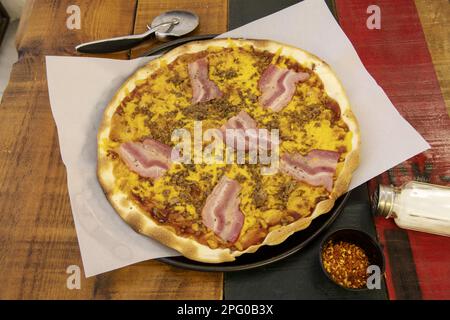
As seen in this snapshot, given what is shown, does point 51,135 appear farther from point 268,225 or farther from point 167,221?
point 268,225

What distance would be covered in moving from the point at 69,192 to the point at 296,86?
1.00 metres

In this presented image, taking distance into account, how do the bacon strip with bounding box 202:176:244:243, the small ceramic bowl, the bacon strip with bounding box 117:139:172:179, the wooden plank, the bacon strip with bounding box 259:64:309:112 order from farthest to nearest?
the wooden plank → the bacon strip with bounding box 259:64:309:112 → the bacon strip with bounding box 117:139:172:179 → the bacon strip with bounding box 202:176:244:243 → the small ceramic bowl

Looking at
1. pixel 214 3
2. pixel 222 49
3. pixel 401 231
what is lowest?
pixel 401 231

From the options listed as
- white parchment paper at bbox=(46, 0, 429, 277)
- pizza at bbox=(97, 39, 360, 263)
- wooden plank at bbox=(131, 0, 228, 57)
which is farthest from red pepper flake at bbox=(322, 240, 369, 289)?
wooden plank at bbox=(131, 0, 228, 57)

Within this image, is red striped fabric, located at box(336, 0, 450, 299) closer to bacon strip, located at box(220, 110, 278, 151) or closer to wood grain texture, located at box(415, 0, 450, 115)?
wood grain texture, located at box(415, 0, 450, 115)

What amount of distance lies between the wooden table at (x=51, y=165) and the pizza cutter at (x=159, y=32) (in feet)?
0.19

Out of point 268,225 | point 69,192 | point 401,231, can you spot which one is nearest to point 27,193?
point 69,192

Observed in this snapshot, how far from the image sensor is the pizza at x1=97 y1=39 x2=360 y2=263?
1.50 metres

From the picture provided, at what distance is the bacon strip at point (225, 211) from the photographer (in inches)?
58.4

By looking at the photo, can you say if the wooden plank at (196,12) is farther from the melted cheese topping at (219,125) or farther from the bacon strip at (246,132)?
the bacon strip at (246,132)

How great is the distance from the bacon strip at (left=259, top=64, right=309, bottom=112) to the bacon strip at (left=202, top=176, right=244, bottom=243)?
1.34ft

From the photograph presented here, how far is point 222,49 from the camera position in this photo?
6.29 ft

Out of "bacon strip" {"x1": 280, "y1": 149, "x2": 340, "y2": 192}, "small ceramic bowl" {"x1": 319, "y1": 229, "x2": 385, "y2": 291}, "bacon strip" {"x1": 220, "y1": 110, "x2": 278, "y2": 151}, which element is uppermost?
"bacon strip" {"x1": 220, "y1": 110, "x2": 278, "y2": 151}

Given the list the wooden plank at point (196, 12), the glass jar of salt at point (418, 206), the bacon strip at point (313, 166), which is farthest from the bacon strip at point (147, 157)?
the glass jar of salt at point (418, 206)
